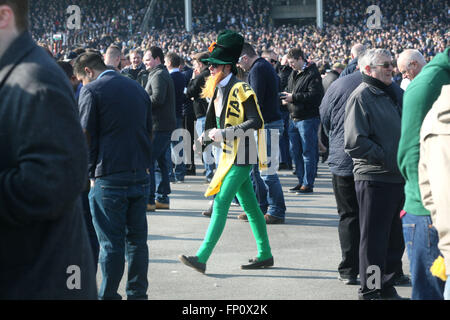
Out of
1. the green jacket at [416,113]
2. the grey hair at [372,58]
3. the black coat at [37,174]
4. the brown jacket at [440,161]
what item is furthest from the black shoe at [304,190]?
the black coat at [37,174]

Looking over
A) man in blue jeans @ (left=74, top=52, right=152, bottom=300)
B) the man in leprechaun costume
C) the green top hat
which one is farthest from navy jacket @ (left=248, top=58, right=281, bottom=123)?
man in blue jeans @ (left=74, top=52, right=152, bottom=300)

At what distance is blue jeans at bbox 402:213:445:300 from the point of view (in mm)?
3533

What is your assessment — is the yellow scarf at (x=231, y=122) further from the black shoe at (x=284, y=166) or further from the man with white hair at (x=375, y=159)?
the black shoe at (x=284, y=166)

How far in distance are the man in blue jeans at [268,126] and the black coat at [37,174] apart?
584 centimetres

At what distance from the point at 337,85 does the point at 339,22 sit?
4479 cm

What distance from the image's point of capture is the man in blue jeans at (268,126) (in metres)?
8.02

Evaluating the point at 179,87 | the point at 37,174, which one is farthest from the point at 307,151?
the point at 37,174

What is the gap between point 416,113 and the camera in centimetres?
349

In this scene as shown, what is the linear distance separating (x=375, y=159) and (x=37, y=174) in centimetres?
335

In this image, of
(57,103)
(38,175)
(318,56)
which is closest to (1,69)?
(57,103)

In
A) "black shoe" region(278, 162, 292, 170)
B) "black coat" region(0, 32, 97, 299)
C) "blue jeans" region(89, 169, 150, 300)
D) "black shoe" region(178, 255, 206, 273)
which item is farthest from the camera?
"black shoe" region(278, 162, 292, 170)

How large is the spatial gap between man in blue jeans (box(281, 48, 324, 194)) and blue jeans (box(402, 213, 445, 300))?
6459mm

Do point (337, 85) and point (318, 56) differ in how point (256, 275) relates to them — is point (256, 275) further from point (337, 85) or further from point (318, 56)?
point (318, 56)

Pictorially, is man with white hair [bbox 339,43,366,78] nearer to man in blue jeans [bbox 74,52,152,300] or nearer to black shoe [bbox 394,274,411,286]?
black shoe [bbox 394,274,411,286]
